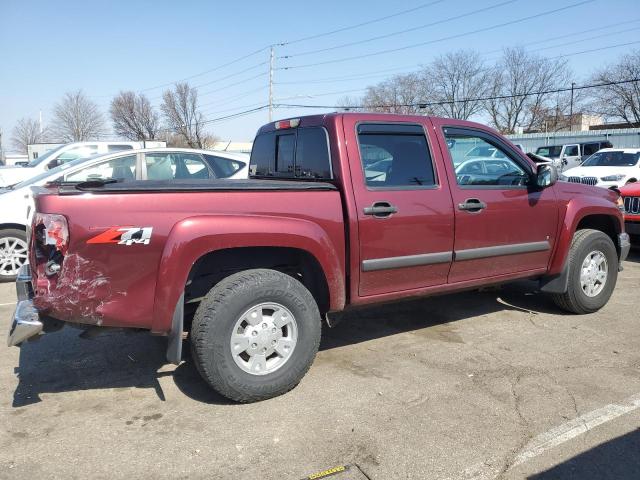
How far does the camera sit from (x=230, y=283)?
3.31 meters

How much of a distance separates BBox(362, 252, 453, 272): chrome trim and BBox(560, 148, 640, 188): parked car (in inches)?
445

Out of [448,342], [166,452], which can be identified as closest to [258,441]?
[166,452]

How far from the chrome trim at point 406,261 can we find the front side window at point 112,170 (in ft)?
14.2

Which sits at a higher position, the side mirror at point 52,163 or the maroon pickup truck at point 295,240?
the side mirror at point 52,163

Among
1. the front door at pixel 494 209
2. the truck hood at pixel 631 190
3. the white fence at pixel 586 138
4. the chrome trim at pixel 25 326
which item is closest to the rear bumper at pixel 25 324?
the chrome trim at pixel 25 326

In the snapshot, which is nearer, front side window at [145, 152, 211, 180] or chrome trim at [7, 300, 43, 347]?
chrome trim at [7, 300, 43, 347]

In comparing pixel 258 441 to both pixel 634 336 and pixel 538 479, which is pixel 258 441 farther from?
pixel 634 336

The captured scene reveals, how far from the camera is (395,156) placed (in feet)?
13.4

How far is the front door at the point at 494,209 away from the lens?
168 inches

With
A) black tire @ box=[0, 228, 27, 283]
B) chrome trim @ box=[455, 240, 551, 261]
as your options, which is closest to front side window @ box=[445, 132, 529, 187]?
chrome trim @ box=[455, 240, 551, 261]

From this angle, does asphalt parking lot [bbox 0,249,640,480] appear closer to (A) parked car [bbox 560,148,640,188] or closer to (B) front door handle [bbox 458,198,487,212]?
(B) front door handle [bbox 458,198,487,212]

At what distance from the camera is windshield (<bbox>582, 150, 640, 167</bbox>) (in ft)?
49.4

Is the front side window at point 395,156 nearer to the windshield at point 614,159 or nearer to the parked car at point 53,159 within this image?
the parked car at point 53,159

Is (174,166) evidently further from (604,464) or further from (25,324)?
(604,464)
